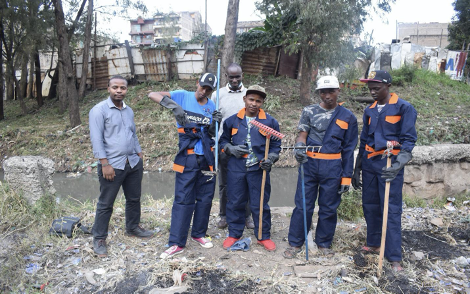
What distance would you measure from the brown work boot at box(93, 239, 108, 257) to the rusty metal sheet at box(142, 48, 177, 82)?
1279 cm

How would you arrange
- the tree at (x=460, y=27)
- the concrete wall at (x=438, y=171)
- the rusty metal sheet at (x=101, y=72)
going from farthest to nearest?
the tree at (x=460, y=27) < the rusty metal sheet at (x=101, y=72) < the concrete wall at (x=438, y=171)

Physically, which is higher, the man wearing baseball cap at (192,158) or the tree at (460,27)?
the tree at (460,27)

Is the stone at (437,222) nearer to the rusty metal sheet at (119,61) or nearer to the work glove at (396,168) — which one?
the work glove at (396,168)

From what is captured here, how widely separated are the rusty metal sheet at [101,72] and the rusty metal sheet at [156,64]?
209 cm

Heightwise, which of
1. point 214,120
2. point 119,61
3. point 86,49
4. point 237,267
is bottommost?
point 237,267

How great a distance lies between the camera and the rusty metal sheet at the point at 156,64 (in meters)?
15.6

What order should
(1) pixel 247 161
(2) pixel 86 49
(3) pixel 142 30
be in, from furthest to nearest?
(3) pixel 142 30 → (2) pixel 86 49 → (1) pixel 247 161

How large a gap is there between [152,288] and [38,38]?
13894 millimetres

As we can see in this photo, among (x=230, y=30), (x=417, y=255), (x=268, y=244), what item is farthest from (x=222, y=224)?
(x=230, y=30)

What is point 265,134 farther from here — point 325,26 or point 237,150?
point 325,26

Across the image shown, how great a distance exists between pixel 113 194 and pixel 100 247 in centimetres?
60

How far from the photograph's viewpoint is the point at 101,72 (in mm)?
16500

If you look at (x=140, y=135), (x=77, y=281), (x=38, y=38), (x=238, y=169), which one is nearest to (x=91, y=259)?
(x=77, y=281)

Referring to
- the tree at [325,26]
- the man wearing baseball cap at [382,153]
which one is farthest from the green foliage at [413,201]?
the tree at [325,26]
